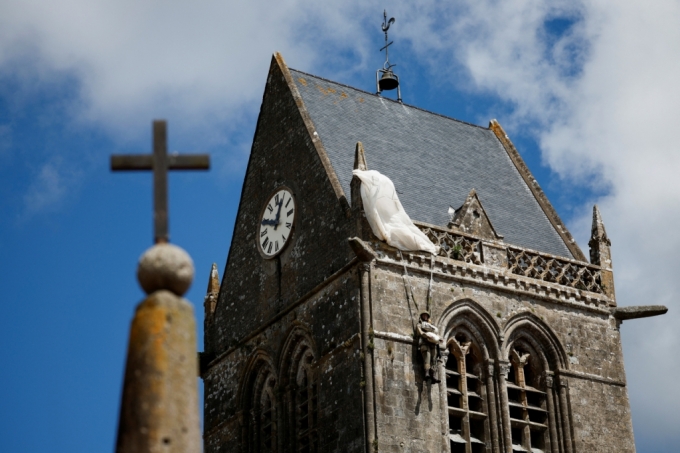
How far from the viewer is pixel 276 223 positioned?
31.6m

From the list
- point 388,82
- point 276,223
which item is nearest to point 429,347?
point 276,223

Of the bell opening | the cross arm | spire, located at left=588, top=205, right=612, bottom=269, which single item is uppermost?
the bell opening

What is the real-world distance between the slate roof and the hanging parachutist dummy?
10.3 ft

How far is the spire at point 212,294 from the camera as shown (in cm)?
3381

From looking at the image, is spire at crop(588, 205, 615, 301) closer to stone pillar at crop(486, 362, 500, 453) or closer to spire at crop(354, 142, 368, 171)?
stone pillar at crop(486, 362, 500, 453)

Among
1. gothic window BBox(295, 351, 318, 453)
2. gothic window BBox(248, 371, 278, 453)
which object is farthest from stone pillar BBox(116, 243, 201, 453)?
gothic window BBox(248, 371, 278, 453)

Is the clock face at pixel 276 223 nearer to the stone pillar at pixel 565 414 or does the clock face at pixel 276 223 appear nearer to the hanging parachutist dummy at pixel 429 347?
the hanging parachutist dummy at pixel 429 347

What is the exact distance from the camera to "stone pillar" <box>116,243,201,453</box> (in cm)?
955

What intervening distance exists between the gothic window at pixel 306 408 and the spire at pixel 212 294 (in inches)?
189

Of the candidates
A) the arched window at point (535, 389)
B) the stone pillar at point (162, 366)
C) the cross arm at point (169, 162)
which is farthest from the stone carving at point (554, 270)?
the stone pillar at point (162, 366)

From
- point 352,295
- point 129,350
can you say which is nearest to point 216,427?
point 352,295

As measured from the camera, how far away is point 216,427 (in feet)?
107

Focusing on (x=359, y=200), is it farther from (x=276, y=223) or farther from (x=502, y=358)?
(x=502, y=358)

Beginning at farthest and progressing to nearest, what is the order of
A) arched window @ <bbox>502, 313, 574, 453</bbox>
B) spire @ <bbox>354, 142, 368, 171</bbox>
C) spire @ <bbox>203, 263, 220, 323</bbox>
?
Answer: spire @ <bbox>203, 263, 220, 323</bbox> < arched window @ <bbox>502, 313, 574, 453</bbox> < spire @ <bbox>354, 142, 368, 171</bbox>
